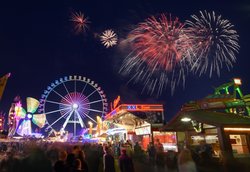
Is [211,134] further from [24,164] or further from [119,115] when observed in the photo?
[119,115]

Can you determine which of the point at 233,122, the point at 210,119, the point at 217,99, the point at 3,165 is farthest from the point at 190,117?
the point at 217,99

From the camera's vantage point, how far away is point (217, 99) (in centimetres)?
3781

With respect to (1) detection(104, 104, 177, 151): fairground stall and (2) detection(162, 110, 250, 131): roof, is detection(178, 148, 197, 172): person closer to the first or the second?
(2) detection(162, 110, 250, 131): roof

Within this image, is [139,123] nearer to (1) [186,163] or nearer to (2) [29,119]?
(1) [186,163]

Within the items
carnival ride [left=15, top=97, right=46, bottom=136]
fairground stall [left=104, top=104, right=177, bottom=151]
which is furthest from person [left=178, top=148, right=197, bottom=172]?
carnival ride [left=15, top=97, right=46, bottom=136]

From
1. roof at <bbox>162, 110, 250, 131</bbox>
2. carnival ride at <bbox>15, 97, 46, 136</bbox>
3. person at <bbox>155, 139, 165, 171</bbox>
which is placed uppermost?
carnival ride at <bbox>15, 97, 46, 136</bbox>

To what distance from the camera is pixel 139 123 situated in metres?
36.2

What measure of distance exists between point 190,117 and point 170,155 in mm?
3352

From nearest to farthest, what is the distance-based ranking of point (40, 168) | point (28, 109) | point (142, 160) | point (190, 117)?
point (40, 168), point (190, 117), point (142, 160), point (28, 109)

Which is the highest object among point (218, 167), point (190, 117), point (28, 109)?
point (28, 109)

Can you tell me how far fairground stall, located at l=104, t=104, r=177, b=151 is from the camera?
2873cm

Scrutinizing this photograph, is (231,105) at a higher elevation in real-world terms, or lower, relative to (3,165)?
higher

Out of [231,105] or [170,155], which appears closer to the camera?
[170,155]

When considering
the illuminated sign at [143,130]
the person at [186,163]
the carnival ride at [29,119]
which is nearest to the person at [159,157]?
the person at [186,163]
